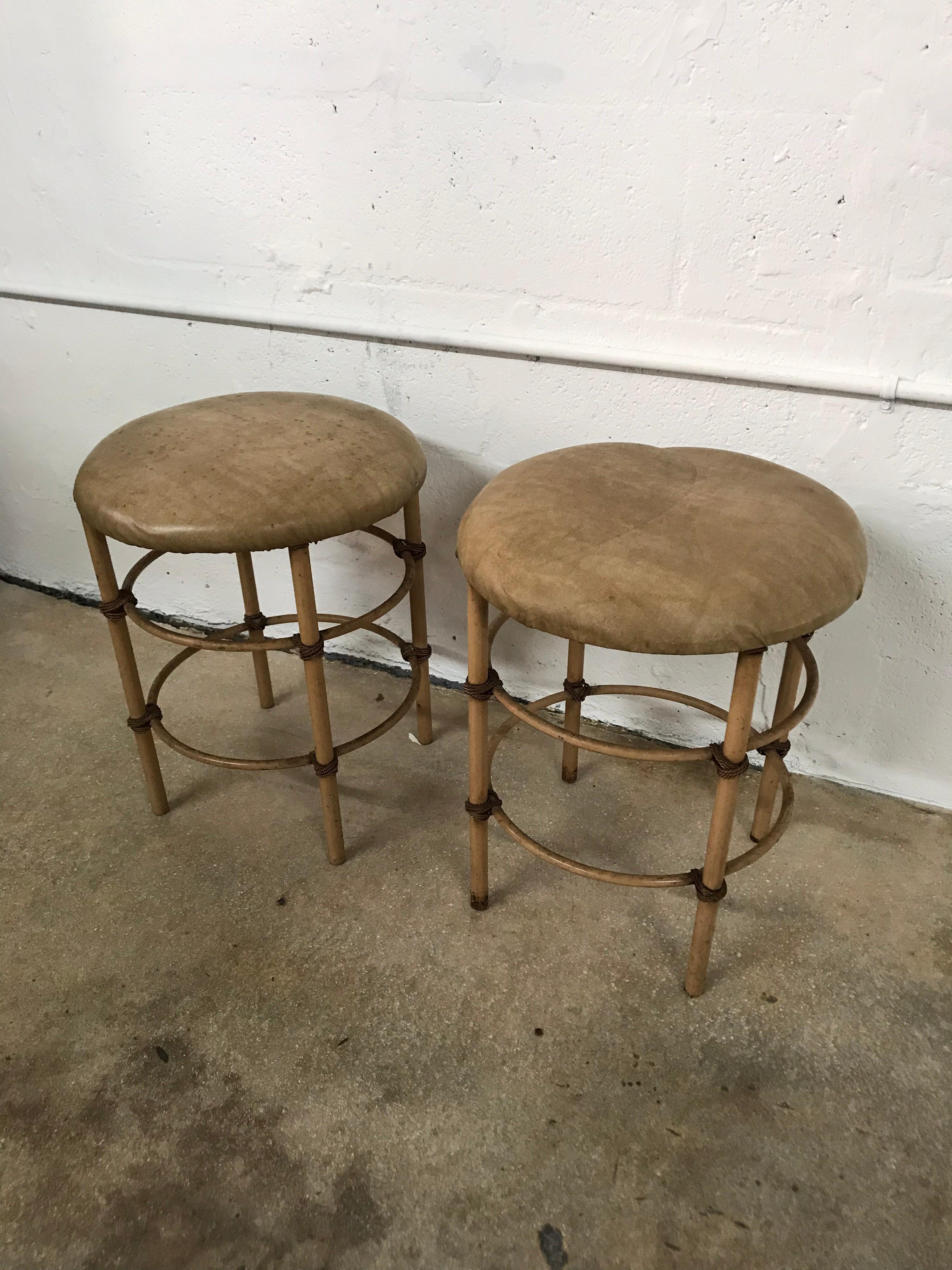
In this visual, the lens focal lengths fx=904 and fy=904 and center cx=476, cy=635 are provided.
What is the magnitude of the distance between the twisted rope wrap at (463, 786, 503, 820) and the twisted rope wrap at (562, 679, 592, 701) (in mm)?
304

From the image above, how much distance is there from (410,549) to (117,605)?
535 mm

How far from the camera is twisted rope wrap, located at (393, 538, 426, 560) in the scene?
1.73m

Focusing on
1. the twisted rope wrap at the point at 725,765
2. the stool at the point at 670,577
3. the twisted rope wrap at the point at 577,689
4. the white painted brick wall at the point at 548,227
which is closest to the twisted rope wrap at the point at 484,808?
the stool at the point at 670,577

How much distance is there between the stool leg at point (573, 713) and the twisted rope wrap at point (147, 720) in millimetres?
791

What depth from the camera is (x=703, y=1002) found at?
4.72 feet

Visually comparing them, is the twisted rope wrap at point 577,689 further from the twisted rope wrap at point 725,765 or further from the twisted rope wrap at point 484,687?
the twisted rope wrap at point 725,765

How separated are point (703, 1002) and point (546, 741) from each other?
69cm

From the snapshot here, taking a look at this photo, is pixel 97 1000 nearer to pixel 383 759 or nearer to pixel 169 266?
pixel 383 759

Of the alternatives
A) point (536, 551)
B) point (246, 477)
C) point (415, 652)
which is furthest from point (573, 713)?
point (246, 477)

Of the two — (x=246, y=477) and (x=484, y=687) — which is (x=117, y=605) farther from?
(x=484, y=687)

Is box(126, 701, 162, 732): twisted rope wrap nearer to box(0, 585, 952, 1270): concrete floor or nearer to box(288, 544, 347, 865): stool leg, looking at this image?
box(0, 585, 952, 1270): concrete floor

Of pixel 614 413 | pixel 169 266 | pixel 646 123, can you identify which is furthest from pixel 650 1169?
pixel 169 266

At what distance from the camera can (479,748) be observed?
1445 millimetres

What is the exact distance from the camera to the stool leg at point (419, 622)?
1727 millimetres
